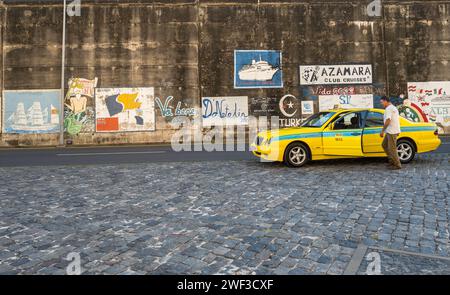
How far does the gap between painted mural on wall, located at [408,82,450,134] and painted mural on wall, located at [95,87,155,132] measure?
1525 centimetres

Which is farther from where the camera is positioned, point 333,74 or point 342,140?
point 333,74

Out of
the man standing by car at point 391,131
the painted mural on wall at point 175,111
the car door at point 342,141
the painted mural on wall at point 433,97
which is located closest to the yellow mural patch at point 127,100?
the painted mural on wall at point 175,111

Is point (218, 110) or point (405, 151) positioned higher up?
point (218, 110)

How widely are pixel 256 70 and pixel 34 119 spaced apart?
41.6 feet

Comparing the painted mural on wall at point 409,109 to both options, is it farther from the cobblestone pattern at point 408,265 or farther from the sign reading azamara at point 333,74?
the cobblestone pattern at point 408,265

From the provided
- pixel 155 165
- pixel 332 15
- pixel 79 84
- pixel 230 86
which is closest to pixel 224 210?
pixel 155 165

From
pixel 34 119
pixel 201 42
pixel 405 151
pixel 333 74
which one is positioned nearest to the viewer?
pixel 405 151

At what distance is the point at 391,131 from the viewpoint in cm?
808

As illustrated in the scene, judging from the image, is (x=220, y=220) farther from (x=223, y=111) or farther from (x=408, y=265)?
(x=223, y=111)

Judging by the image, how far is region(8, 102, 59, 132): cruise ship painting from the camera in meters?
18.8

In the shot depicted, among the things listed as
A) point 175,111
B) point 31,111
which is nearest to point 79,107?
point 31,111

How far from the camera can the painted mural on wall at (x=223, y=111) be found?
19422mm

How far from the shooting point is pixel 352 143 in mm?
8805

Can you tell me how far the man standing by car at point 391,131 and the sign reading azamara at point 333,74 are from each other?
469 inches
